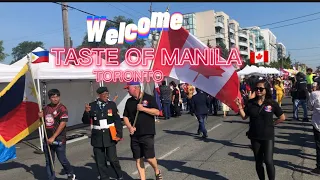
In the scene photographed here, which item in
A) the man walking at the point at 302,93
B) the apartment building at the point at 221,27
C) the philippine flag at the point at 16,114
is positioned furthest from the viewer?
the apartment building at the point at 221,27

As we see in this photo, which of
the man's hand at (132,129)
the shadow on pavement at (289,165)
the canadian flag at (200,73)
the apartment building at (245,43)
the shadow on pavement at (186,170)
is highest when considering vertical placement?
the apartment building at (245,43)

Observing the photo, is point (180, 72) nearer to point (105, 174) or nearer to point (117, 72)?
point (105, 174)

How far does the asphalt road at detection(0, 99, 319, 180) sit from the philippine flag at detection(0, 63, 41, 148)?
0.90 metres

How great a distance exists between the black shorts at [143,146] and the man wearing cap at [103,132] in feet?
1.07

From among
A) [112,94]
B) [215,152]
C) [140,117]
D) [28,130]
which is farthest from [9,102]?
[112,94]

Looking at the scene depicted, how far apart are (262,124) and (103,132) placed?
2540 mm

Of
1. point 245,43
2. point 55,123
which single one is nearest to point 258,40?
point 245,43

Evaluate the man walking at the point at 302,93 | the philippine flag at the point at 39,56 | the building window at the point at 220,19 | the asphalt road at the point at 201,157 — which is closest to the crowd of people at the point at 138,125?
the asphalt road at the point at 201,157

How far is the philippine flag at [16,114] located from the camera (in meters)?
6.29

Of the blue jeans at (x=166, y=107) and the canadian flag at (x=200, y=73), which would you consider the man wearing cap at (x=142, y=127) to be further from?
the blue jeans at (x=166, y=107)

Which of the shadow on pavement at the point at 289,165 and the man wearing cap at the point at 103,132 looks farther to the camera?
the shadow on pavement at the point at 289,165

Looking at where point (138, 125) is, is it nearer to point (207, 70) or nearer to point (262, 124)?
point (207, 70)

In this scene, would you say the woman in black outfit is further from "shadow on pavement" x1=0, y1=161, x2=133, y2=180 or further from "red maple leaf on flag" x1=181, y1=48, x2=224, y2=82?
"shadow on pavement" x1=0, y1=161, x2=133, y2=180

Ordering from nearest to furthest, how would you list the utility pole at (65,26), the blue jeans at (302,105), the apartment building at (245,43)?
1. the blue jeans at (302,105)
2. the utility pole at (65,26)
3. the apartment building at (245,43)
